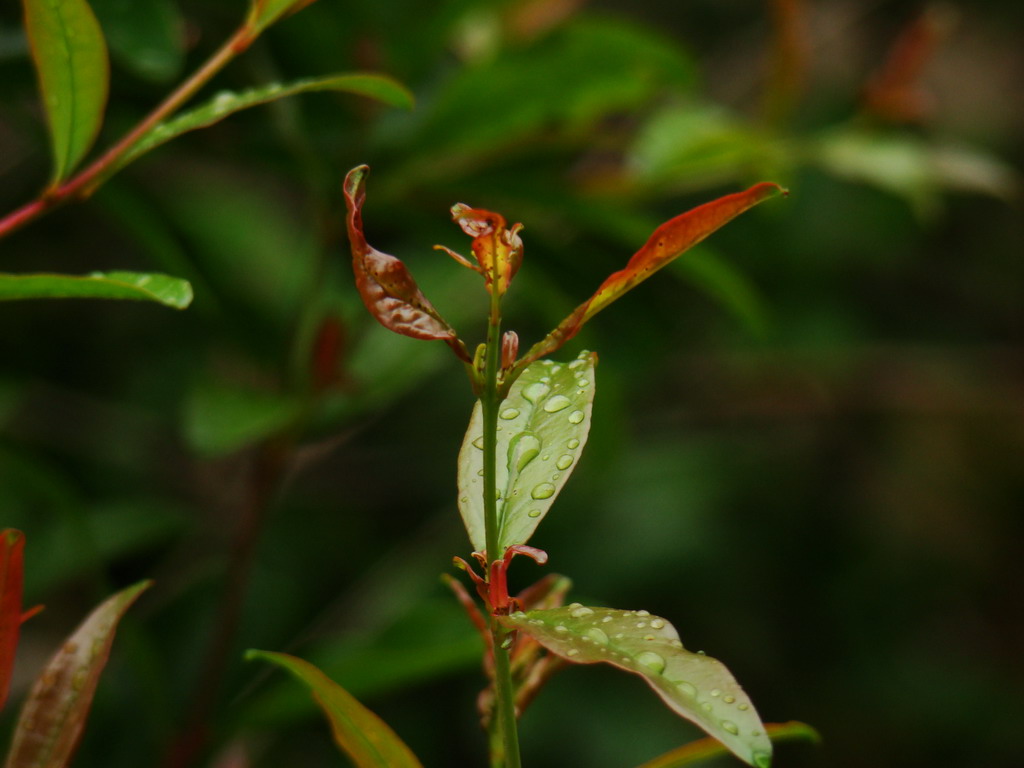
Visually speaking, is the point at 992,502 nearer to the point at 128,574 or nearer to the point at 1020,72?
the point at 1020,72

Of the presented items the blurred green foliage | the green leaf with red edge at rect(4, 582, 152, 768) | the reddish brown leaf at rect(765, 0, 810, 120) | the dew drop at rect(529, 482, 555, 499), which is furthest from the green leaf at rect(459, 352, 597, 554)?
the reddish brown leaf at rect(765, 0, 810, 120)

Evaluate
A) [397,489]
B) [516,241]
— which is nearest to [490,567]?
[516,241]

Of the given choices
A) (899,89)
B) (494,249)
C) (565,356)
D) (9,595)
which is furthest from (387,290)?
(899,89)

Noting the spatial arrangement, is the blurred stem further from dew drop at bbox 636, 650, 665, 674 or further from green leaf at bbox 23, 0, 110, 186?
dew drop at bbox 636, 650, 665, 674

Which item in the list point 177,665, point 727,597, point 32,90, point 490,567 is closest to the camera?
point 490,567

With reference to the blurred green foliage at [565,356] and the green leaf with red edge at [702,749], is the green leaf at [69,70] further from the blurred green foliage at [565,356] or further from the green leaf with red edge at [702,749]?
the green leaf with red edge at [702,749]

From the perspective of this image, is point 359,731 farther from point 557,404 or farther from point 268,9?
point 268,9
